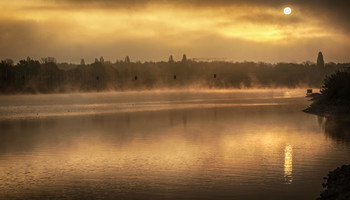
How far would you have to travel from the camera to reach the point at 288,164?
28.5m

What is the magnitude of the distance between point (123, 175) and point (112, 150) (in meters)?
10.3

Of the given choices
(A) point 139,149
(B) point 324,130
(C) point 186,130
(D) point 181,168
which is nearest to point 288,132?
(B) point 324,130

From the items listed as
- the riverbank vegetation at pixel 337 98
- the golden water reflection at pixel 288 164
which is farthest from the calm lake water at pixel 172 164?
the riverbank vegetation at pixel 337 98

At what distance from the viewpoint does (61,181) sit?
24.4 m

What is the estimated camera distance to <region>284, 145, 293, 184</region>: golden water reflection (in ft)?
80.2

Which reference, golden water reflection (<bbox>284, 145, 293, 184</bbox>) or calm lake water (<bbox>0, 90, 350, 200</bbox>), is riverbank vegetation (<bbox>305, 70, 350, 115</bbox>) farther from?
golden water reflection (<bbox>284, 145, 293, 184</bbox>)

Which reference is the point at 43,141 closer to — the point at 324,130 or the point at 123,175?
the point at 123,175

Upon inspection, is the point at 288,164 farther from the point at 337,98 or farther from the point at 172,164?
the point at 337,98

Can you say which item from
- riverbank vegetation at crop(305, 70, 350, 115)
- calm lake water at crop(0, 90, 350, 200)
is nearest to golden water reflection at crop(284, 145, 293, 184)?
calm lake water at crop(0, 90, 350, 200)

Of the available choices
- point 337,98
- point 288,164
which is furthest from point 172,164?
point 337,98

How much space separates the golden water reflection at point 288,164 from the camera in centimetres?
2445

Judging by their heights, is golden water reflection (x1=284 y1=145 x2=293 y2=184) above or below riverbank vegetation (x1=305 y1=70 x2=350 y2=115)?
below

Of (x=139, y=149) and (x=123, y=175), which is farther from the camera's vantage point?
(x=139, y=149)

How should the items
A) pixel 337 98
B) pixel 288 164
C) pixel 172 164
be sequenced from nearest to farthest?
1. pixel 288 164
2. pixel 172 164
3. pixel 337 98
